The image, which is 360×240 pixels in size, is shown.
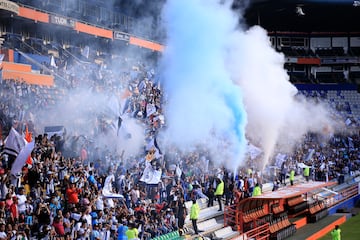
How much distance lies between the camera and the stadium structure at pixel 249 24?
17.6 meters

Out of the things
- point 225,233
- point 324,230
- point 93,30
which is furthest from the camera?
point 93,30

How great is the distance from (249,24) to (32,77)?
28219mm

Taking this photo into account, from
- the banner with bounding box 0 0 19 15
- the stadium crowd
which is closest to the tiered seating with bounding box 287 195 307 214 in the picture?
the stadium crowd

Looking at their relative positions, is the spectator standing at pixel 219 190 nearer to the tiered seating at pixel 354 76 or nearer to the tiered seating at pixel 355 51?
the tiered seating at pixel 354 76

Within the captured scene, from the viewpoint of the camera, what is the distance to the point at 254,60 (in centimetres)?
2303

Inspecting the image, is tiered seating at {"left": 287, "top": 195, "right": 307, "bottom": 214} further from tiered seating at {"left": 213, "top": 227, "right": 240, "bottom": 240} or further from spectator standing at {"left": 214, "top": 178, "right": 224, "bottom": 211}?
tiered seating at {"left": 213, "top": 227, "right": 240, "bottom": 240}

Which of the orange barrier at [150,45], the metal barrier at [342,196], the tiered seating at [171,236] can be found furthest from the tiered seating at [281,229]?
the orange barrier at [150,45]

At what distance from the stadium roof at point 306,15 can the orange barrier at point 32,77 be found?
2127 cm

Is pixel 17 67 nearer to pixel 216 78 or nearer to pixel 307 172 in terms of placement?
pixel 216 78

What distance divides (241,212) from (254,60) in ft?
25.5

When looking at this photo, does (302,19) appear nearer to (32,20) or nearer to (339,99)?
(339,99)

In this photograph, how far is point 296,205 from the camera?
71.3ft

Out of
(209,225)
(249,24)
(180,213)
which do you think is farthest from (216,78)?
(249,24)

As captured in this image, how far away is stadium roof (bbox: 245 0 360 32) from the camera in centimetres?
4253
